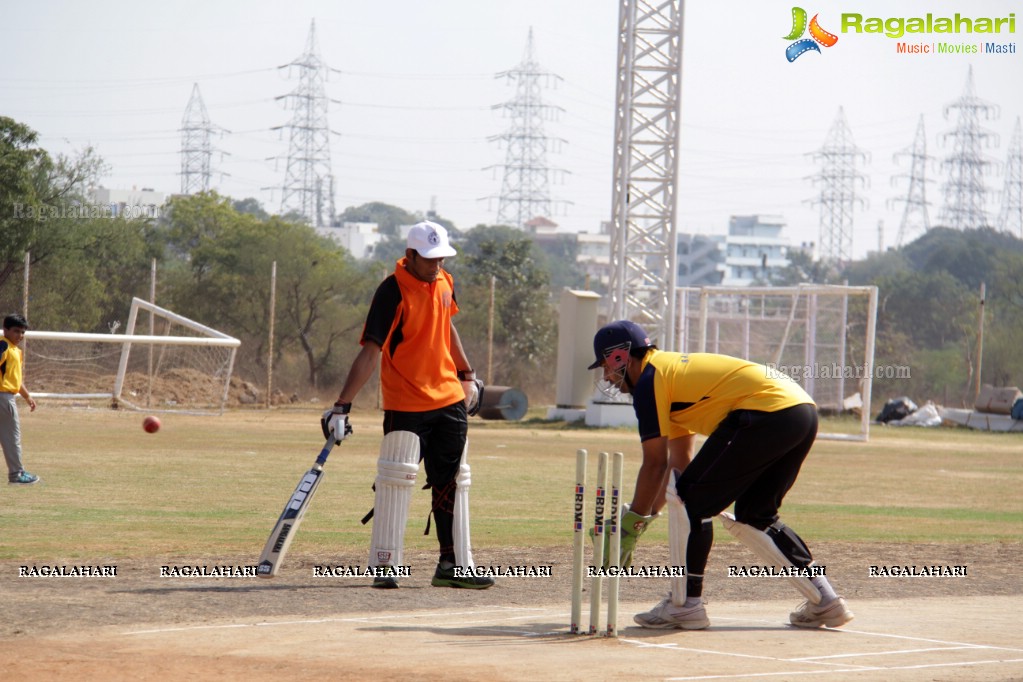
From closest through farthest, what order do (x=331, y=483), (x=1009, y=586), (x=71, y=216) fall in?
(x=1009, y=586), (x=331, y=483), (x=71, y=216)

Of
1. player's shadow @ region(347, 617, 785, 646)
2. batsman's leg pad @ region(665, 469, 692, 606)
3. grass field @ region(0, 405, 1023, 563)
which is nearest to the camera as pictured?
player's shadow @ region(347, 617, 785, 646)

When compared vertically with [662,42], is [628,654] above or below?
below

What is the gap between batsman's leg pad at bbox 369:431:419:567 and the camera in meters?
9.22

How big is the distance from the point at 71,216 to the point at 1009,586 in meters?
32.8

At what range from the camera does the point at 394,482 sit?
9.23 meters

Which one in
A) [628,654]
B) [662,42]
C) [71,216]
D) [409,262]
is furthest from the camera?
[71,216]

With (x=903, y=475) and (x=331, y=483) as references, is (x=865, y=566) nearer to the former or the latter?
(x=331, y=483)

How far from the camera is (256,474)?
18328 mm

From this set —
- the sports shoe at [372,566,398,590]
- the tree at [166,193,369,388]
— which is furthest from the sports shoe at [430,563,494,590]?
the tree at [166,193,369,388]

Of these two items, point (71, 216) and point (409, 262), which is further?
point (71, 216)

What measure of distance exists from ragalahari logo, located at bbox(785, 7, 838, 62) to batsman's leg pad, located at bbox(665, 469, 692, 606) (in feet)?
106

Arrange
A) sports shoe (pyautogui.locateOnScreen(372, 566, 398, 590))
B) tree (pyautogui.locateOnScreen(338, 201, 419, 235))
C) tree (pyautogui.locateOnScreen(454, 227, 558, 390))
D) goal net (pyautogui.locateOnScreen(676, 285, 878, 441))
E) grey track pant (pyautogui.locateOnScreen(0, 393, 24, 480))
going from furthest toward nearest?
tree (pyautogui.locateOnScreen(338, 201, 419, 235)), tree (pyautogui.locateOnScreen(454, 227, 558, 390)), goal net (pyautogui.locateOnScreen(676, 285, 878, 441)), grey track pant (pyautogui.locateOnScreen(0, 393, 24, 480)), sports shoe (pyautogui.locateOnScreen(372, 566, 398, 590))

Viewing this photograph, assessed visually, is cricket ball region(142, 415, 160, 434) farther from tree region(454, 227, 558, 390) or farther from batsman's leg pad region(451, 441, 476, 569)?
tree region(454, 227, 558, 390)

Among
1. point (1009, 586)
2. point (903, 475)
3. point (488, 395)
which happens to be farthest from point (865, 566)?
point (488, 395)
